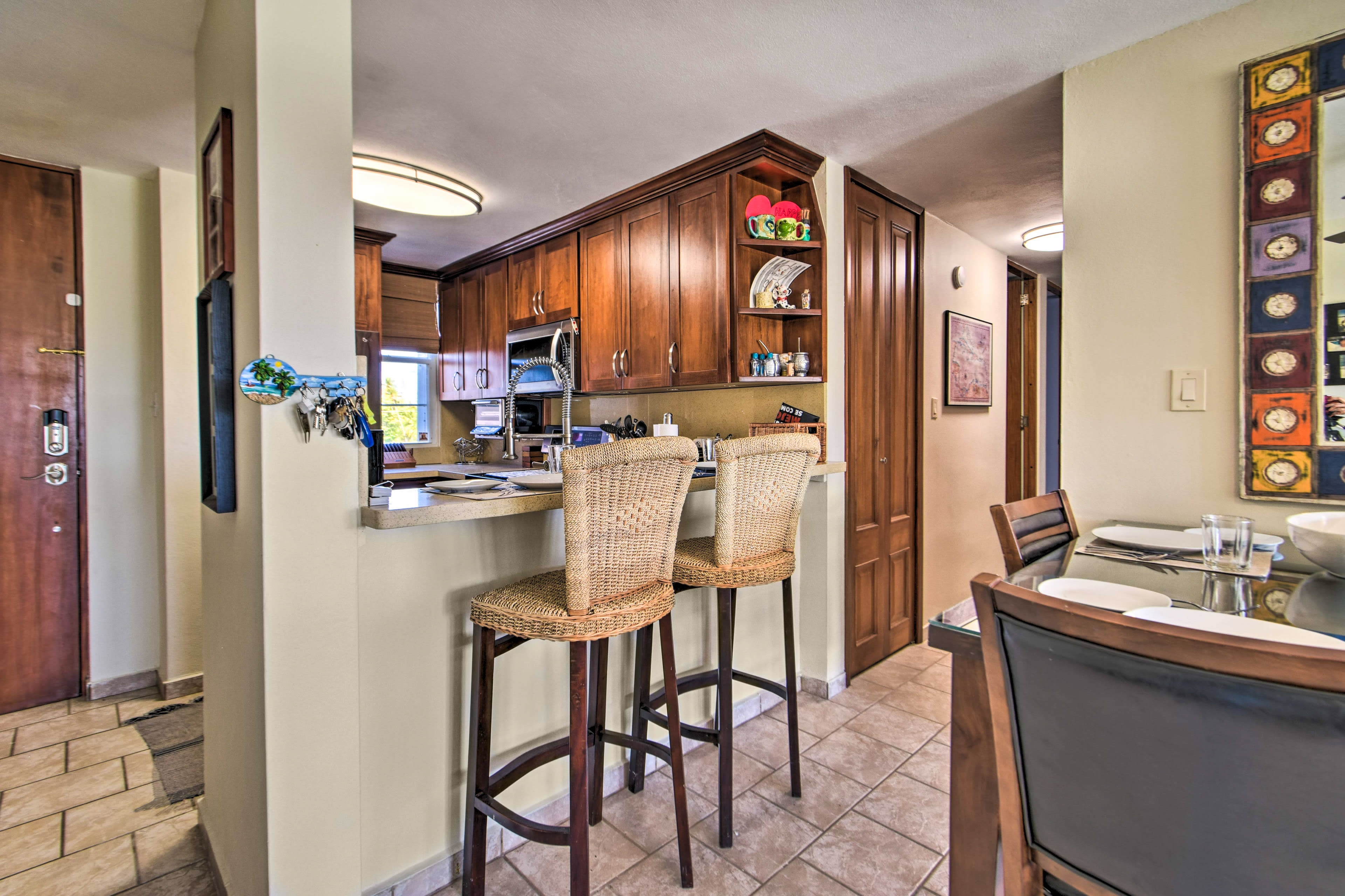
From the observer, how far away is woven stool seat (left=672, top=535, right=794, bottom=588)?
175 cm

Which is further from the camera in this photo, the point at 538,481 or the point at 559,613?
the point at 538,481

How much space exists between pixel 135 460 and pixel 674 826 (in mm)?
2950

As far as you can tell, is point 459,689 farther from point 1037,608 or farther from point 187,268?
point 187,268

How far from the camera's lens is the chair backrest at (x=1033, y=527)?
1586mm

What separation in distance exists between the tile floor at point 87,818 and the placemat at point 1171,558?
98.2 inches

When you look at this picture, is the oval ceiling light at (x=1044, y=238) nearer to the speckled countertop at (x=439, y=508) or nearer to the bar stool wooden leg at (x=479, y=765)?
the speckled countertop at (x=439, y=508)

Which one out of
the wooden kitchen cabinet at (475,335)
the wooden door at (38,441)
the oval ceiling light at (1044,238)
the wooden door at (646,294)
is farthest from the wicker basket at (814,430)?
the wooden door at (38,441)

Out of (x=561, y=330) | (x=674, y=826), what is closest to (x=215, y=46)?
(x=561, y=330)

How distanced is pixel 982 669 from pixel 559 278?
128 inches

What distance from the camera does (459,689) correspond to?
162cm

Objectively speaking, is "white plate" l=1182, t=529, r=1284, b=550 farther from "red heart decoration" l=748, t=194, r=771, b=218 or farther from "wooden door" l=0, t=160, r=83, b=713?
"wooden door" l=0, t=160, r=83, b=713

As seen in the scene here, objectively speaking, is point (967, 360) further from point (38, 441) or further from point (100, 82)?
point (38, 441)

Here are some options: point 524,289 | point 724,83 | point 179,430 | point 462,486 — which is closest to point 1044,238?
point 724,83

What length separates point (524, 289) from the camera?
401cm
